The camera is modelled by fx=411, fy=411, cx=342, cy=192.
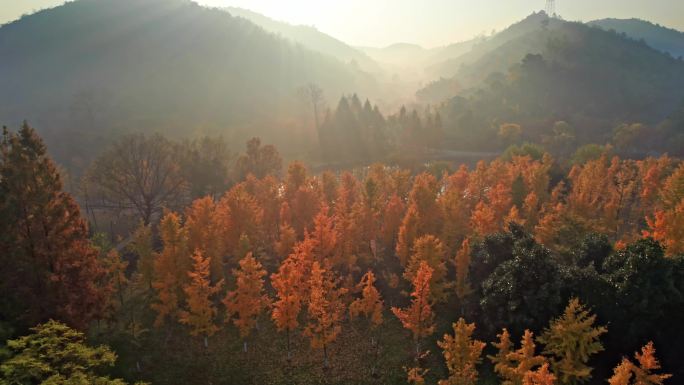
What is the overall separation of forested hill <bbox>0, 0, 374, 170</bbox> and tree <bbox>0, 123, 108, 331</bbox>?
309ft

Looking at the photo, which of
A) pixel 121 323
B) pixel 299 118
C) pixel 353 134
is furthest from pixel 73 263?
pixel 299 118

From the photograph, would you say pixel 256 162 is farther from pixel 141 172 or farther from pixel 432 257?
pixel 432 257

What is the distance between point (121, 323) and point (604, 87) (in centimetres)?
18367

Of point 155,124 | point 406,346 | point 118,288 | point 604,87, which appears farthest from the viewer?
point 604,87

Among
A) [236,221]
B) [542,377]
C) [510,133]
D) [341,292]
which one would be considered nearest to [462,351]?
[542,377]

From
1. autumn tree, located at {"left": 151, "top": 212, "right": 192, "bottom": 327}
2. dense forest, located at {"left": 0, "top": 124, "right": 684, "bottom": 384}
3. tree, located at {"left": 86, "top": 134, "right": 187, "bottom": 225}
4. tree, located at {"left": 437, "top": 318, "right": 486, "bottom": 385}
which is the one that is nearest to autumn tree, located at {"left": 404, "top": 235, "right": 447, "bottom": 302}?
dense forest, located at {"left": 0, "top": 124, "right": 684, "bottom": 384}

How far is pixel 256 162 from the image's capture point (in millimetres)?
69125

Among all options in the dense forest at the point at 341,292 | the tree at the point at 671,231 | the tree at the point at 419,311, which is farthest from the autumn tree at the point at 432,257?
the tree at the point at 671,231

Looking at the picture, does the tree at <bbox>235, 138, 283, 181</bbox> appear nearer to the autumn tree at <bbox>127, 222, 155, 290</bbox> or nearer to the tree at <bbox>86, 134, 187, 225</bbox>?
the tree at <bbox>86, 134, 187, 225</bbox>

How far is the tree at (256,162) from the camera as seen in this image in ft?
225

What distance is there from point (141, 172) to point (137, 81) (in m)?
131

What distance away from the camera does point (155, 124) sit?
437 ft

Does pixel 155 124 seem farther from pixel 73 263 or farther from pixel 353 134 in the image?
pixel 73 263

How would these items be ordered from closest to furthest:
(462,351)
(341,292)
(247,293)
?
(462,351) < (341,292) < (247,293)
